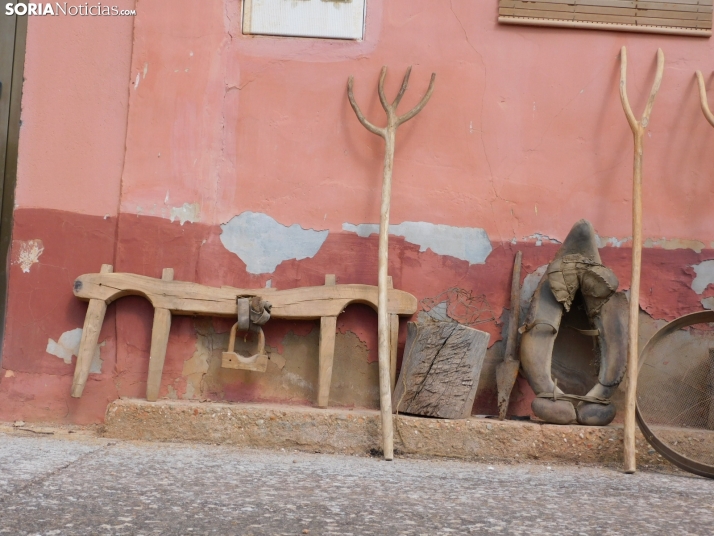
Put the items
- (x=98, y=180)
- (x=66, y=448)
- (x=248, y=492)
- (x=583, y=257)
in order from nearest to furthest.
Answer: (x=248, y=492) < (x=66, y=448) < (x=583, y=257) < (x=98, y=180)

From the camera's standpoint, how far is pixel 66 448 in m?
3.10

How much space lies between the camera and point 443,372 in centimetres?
330

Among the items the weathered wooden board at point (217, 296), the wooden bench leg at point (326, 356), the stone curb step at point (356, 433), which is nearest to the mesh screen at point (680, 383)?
the stone curb step at point (356, 433)

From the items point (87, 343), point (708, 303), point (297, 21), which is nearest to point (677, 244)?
point (708, 303)

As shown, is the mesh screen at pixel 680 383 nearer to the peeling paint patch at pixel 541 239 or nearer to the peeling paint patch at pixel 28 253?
Answer: the peeling paint patch at pixel 541 239

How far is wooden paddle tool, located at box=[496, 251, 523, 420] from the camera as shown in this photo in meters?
3.40

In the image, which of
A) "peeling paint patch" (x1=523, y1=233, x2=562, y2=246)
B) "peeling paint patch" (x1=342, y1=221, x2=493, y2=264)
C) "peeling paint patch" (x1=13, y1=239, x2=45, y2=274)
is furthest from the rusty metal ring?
"peeling paint patch" (x1=13, y1=239, x2=45, y2=274)

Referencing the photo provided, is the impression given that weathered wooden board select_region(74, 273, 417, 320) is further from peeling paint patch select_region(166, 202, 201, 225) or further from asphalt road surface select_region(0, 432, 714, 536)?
asphalt road surface select_region(0, 432, 714, 536)

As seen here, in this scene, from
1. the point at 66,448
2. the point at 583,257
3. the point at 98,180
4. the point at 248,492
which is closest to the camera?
the point at 248,492

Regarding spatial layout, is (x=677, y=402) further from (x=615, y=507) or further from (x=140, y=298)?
(x=140, y=298)

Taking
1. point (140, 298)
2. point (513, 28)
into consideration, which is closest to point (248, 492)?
point (140, 298)

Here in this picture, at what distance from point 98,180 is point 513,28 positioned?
2071 millimetres

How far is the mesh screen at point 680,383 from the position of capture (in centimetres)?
345

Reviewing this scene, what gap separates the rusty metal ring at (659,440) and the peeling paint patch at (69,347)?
236cm
